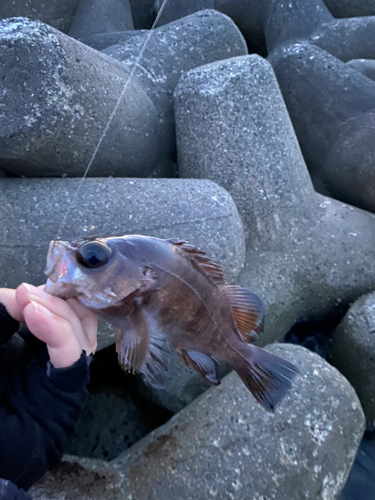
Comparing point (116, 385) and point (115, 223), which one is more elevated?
point (115, 223)

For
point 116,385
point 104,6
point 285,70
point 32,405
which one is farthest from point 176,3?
point 32,405

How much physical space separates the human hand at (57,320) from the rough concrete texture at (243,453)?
384mm

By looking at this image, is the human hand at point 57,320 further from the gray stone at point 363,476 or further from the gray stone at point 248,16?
the gray stone at point 248,16

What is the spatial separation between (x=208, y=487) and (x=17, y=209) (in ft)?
2.25

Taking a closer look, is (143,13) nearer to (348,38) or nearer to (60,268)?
(348,38)

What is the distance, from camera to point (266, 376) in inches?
20.2

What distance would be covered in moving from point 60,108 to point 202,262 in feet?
1.88

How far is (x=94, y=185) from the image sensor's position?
0.93m

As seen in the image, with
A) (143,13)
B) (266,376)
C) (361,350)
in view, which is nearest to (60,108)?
(266,376)

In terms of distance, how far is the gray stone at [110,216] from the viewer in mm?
801

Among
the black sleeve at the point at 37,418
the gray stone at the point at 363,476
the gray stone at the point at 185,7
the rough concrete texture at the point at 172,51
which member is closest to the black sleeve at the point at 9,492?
the black sleeve at the point at 37,418

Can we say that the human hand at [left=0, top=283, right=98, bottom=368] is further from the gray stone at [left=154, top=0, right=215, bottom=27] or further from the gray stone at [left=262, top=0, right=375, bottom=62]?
the gray stone at [left=154, top=0, right=215, bottom=27]

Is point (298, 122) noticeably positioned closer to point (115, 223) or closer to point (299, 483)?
point (115, 223)

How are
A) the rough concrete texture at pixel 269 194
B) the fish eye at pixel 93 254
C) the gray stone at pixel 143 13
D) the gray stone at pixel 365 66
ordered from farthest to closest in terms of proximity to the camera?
the gray stone at pixel 143 13
the gray stone at pixel 365 66
the rough concrete texture at pixel 269 194
the fish eye at pixel 93 254
